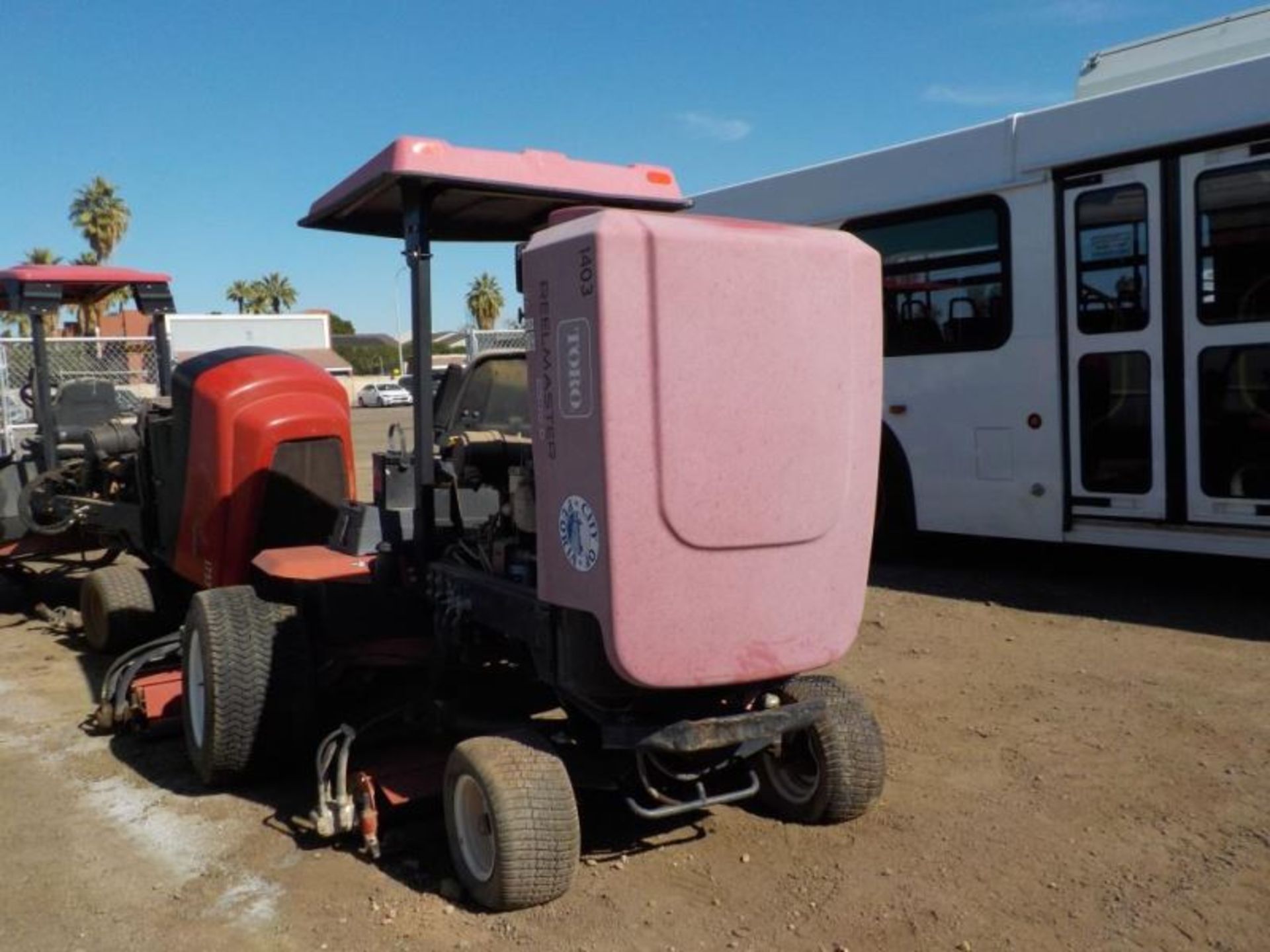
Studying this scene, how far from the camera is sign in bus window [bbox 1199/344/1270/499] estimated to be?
638 cm

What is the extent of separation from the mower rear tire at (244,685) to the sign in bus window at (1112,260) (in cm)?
508

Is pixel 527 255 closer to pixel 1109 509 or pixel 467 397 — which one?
pixel 467 397

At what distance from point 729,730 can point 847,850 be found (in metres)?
0.76

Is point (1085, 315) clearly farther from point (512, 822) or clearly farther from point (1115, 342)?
point (512, 822)

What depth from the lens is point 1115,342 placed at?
697 cm

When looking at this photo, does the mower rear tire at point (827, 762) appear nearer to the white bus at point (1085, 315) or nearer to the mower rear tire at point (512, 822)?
the mower rear tire at point (512, 822)

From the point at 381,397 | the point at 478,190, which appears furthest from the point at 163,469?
the point at 381,397

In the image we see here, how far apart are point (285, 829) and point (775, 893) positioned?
1770 millimetres

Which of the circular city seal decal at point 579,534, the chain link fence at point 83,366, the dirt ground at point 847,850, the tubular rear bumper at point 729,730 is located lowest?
the dirt ground at point 847,850

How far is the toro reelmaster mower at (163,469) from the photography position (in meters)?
5.40

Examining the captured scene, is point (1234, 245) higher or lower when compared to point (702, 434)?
higher

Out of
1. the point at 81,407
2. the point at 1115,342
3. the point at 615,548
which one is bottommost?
the point at 615,548

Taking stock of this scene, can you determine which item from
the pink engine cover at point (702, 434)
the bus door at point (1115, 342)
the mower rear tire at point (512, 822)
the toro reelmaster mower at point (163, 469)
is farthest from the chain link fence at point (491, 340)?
the pink engine cover at point (702, 434)

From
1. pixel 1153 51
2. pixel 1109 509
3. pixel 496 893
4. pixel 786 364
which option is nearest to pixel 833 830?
pixel 496 893
